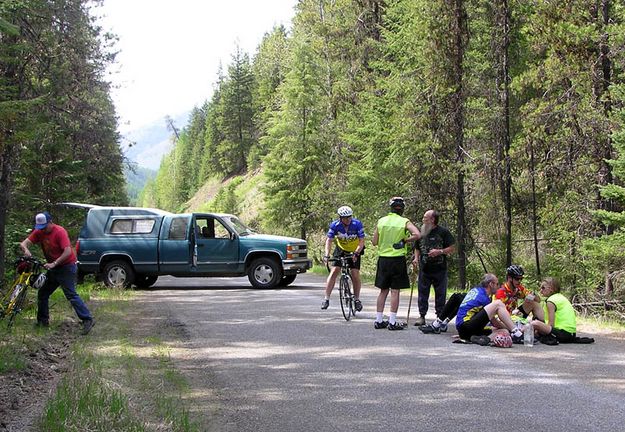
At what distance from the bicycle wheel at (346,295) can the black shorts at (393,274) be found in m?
0.95

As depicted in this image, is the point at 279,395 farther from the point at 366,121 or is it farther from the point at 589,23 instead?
the point at 366,121

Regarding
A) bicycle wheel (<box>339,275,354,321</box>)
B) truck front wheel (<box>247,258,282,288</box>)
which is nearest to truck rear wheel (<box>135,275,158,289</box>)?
truck front wheel (<box>247,258,282,288</box>)

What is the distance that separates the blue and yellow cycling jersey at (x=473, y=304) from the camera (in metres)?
9.97

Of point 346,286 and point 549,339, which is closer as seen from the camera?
point 549,339

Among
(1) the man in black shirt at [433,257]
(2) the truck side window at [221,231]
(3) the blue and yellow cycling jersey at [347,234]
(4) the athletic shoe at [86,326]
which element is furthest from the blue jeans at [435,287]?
(2) the truck side window at [221,231]

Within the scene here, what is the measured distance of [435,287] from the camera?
1120 centimetres

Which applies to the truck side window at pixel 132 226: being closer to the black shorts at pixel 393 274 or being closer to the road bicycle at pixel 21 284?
the road bicycle at pixel 21 284

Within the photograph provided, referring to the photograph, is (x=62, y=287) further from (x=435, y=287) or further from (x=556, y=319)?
(x=556, y=319)

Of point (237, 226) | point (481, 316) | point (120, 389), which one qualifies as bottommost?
point (120, 389)

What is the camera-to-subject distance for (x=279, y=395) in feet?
22.0

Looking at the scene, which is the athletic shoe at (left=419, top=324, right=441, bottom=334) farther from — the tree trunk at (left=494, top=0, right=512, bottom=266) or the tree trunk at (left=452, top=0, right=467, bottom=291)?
the tree trunk at (left=452, top=0, right=467, bottom=291)

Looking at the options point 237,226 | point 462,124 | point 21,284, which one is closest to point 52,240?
point 21,284

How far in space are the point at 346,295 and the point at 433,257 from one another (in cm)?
177

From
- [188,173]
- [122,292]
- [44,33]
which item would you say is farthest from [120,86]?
[188,173]
